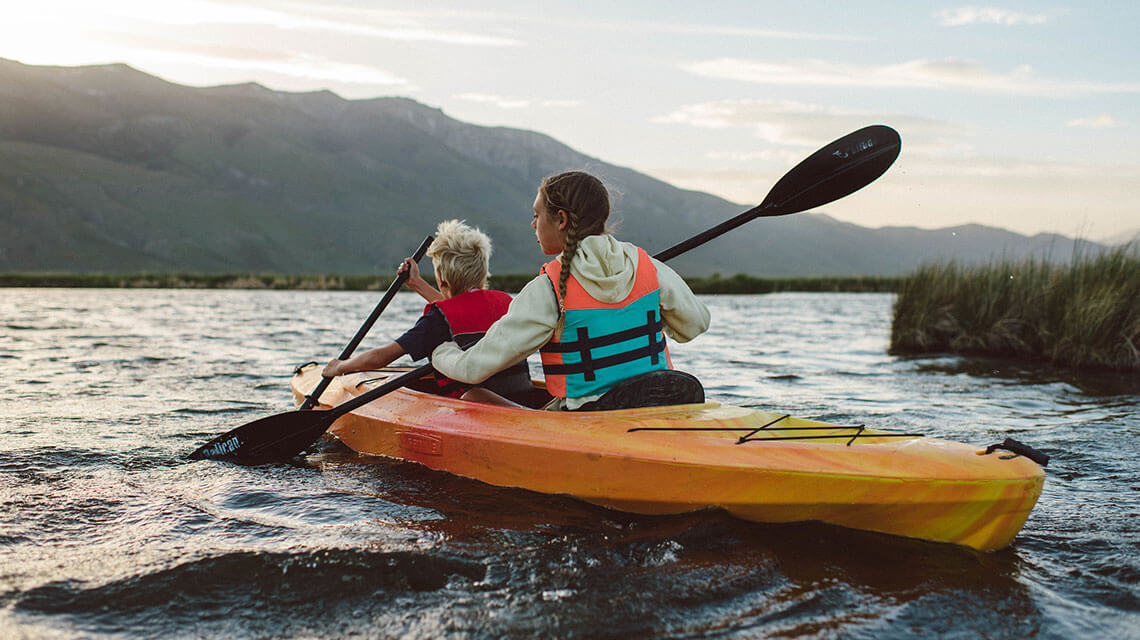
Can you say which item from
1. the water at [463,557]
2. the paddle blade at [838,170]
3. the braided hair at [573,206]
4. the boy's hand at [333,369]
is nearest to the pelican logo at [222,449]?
the water at [463,557]

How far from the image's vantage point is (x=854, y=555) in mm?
3172

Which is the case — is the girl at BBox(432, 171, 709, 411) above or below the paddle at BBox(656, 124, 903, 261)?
below

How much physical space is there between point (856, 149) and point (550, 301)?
7.70 feet

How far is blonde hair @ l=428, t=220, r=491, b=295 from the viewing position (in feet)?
14.3

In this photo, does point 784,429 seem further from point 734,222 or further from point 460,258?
point 460,258

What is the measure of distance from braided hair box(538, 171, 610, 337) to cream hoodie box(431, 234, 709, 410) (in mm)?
38

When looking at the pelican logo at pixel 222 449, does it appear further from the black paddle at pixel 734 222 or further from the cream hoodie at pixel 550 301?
the cream hoodie at pixel 550 301

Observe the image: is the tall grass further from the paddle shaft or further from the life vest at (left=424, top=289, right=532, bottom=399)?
the paddle shaft

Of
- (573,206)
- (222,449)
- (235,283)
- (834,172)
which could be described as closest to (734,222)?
(834,172)

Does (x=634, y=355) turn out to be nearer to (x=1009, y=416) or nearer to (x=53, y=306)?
(x=1009, y=416)

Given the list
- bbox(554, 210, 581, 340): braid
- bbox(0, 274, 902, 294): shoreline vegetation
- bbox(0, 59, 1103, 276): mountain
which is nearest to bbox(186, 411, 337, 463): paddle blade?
bbox(554, 210, 581, 340): braid

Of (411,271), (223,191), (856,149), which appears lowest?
(411,271)

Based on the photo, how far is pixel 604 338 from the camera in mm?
3688

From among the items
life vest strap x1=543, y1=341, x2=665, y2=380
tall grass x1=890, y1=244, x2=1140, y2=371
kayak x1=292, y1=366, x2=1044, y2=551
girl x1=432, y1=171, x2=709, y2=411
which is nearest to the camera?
kayak x1=292, y1=366, x2=1044, y2=551
